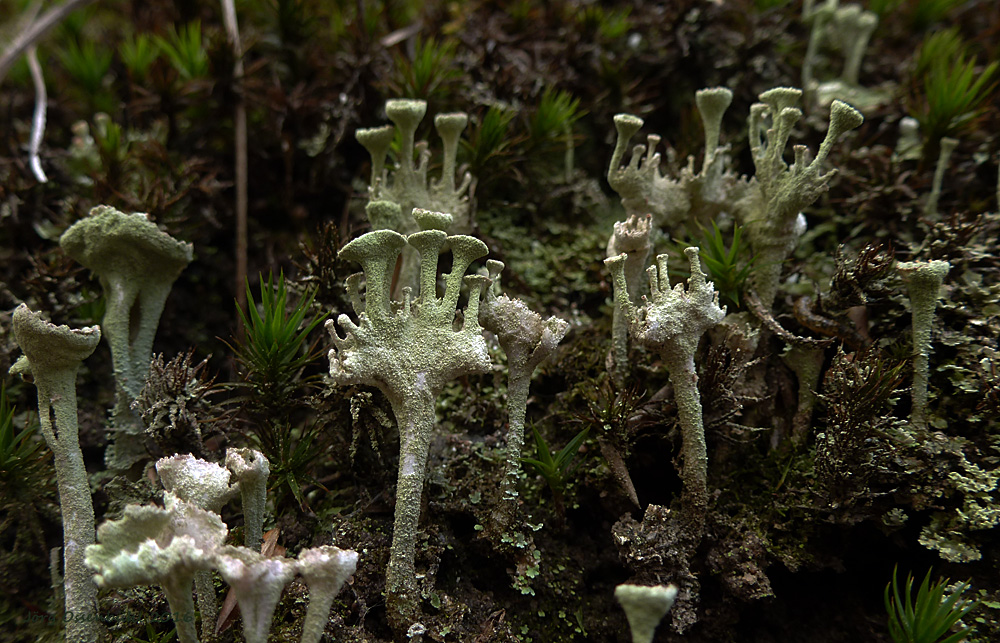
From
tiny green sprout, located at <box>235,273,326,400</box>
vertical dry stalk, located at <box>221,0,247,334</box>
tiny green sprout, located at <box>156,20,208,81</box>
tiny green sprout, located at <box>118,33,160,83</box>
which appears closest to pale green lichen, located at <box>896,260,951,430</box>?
tiny green sprout, located at <box>235,273,326,400</box>

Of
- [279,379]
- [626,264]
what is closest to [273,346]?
[279,379]

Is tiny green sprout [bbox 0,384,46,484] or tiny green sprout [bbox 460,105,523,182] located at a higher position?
tiny green sprout [bbox 460,105,523,182]

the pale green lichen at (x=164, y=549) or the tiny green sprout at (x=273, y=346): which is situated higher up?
the tiny green sprout at (x=273, y=346)

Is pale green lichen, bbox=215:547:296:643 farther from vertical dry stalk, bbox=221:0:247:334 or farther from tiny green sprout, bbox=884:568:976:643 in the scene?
tiny green sprout, bbox=884:568:976:643

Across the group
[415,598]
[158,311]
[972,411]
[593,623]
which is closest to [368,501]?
[415,598]

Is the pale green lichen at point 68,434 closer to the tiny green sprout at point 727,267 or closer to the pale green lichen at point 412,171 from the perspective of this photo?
the pale green lichen at point 412,171

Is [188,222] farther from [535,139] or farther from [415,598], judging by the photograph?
[415,598]

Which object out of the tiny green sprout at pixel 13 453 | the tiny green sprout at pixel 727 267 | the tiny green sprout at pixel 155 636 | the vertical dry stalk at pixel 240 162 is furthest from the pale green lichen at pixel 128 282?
the tiny green sprout at pixel 727 267
